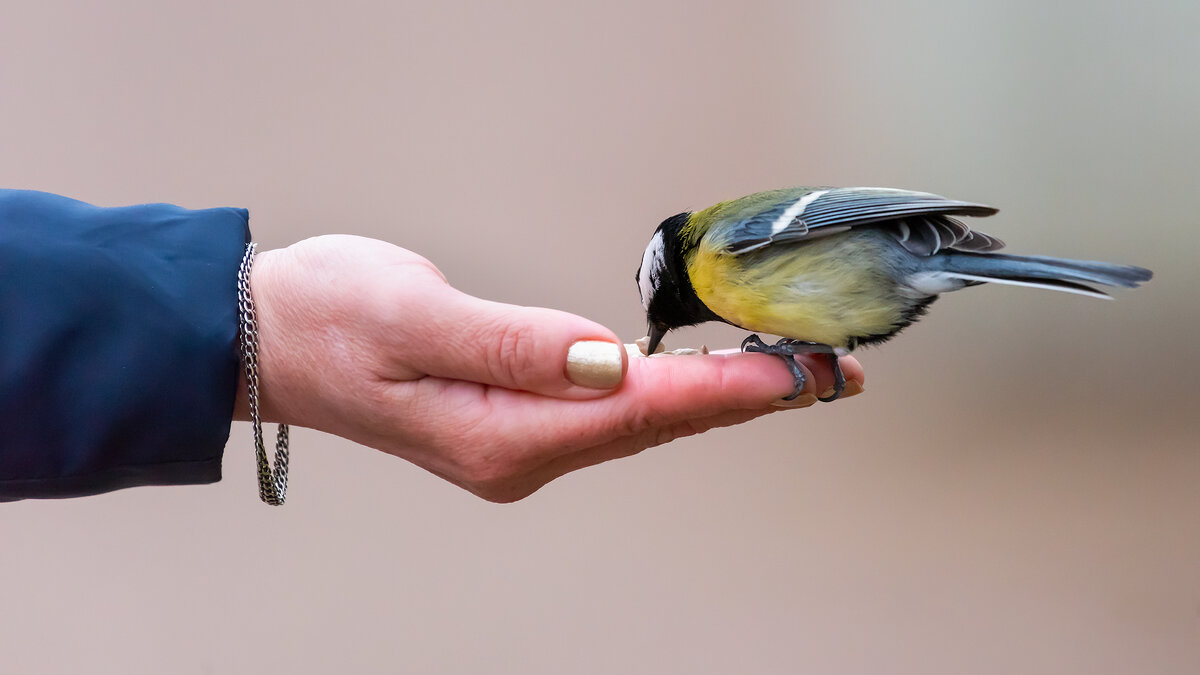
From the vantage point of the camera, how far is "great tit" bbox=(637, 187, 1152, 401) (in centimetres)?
87

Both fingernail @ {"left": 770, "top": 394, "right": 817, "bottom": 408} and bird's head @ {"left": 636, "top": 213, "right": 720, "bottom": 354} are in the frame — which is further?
bird's head @ {"left": 636, "top": 213, "right": 720, "bottom": 354}

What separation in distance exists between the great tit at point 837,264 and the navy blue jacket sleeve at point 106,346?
55cm

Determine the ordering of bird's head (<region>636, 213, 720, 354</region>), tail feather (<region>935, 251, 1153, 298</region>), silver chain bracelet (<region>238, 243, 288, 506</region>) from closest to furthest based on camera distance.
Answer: tail feather (<region>935, 251, 1153, 298</region>), silver chain bracelet (<region>238, 243, 288, 506</region>), bird's head (<region>636, 213, 720, 354</region>)

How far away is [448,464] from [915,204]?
59 centimetres

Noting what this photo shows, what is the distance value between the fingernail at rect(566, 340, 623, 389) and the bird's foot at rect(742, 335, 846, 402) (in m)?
0.21

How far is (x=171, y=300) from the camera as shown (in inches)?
30.9

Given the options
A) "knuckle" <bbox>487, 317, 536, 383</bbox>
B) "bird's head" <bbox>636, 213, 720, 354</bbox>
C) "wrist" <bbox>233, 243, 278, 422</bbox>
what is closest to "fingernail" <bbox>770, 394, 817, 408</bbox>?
"bird's head" <bbox>636, 213, 720, 354</bbox>

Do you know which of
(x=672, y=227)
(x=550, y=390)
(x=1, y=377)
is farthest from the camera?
(x=672, y=227)

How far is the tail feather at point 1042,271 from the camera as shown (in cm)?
72

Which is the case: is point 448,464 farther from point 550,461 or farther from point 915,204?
point 915,204

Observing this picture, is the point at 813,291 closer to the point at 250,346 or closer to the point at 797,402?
the point at 797,402

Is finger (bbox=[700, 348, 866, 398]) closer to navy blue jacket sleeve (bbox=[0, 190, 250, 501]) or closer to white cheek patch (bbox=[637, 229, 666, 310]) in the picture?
white cheek patch (bbox=[637, 229, 666, 310])

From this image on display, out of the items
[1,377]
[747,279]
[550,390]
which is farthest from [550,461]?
[1,377]

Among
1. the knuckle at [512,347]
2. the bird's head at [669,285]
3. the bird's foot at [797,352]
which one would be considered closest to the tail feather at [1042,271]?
the bird's foot at [797,352]
